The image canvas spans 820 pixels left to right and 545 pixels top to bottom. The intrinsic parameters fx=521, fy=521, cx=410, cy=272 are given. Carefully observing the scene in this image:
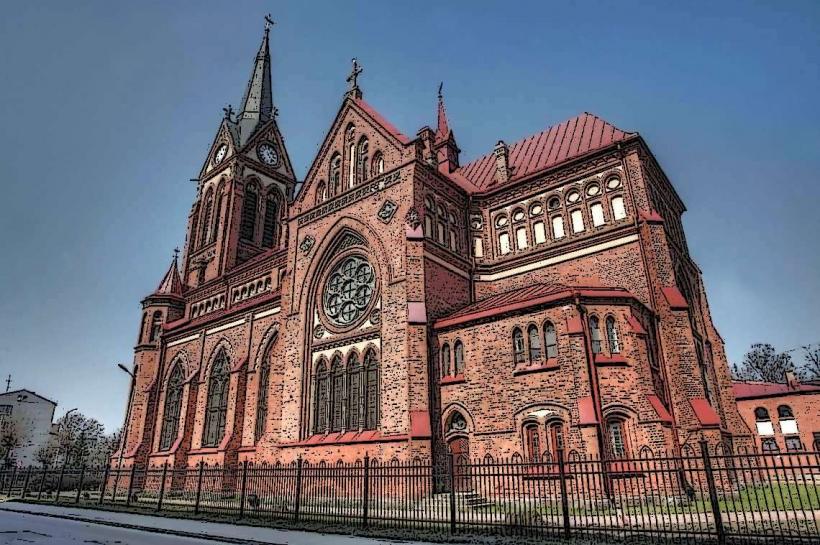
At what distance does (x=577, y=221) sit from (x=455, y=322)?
837cm

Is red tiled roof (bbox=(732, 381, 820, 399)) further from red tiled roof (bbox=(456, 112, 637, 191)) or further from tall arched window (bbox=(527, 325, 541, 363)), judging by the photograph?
tall arched window (bbox=(527, 325, 541, 363))

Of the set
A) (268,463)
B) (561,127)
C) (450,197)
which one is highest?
(561,127)

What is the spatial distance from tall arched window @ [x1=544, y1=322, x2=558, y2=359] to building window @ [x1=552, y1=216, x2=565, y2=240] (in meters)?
7.26

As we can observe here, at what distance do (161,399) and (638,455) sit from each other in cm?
3078

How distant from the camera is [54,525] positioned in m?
15.1

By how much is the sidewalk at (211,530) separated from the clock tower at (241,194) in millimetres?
23764

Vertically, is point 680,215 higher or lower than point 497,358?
higher

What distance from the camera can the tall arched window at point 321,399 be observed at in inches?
925

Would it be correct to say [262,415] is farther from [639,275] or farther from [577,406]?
[639,275]

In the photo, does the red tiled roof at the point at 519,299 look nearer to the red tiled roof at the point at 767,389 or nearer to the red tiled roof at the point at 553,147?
the red tiled roof at the point at 553,147

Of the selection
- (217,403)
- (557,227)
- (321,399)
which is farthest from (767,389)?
(217,403)

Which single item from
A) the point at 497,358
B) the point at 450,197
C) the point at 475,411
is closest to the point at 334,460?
the point at 475,411

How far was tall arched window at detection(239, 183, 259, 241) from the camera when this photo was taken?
42969mm

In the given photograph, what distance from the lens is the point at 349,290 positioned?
81.8ft
